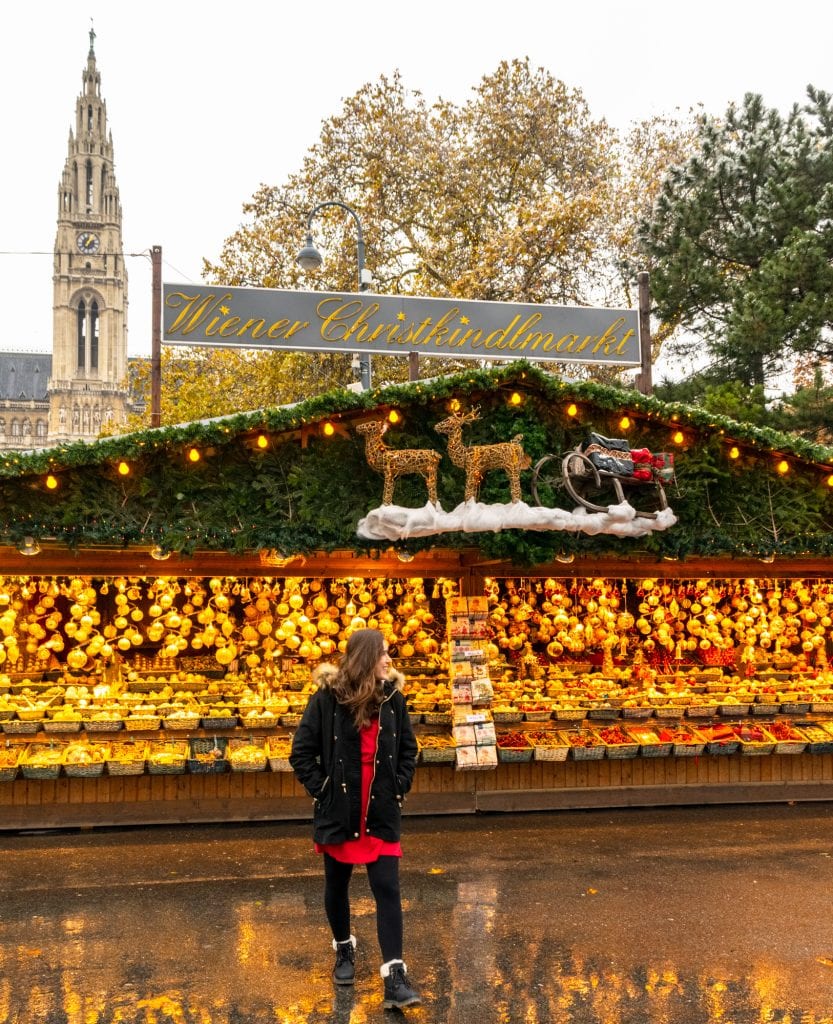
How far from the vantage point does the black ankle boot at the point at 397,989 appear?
4418mm

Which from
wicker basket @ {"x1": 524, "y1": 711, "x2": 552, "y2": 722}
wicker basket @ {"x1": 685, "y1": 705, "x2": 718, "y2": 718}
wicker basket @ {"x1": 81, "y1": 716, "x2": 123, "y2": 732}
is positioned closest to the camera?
wicker basket @ {"x1": 81, "y1": 716, "x2": 123, "y2": 732}

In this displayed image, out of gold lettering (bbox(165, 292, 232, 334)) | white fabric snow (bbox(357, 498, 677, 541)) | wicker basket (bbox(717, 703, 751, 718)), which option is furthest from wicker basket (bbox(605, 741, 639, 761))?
gold lettering (bbox(165, 292, 232, 334))

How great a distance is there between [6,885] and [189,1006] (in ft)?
8.11

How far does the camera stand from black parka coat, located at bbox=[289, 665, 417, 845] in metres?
4.49

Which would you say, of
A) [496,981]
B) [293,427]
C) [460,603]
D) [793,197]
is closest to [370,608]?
[460,603]

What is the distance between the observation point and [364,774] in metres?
4.54

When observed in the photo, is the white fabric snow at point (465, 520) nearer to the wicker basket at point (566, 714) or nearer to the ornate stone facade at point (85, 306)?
the wicker basket at point (566, 714)

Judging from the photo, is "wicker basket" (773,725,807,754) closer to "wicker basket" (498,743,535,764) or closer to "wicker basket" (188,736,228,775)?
"wicker basket" (498,743,535,764)

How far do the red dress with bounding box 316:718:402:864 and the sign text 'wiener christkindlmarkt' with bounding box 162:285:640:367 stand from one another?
490 cm

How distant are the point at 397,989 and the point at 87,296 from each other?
348 ft

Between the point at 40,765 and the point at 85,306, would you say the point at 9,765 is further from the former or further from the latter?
the point at 85,306

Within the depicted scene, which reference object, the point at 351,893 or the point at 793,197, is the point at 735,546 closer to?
the point at 351,893

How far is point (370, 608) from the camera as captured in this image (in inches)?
388

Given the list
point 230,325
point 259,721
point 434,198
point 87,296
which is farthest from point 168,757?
point 87,296
